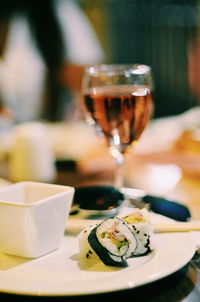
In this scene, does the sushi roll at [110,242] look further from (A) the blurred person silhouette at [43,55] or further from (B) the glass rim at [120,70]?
(A) the blurred person silhouette at [43,55]

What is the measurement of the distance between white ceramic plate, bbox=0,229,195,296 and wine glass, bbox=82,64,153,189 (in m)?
0.32

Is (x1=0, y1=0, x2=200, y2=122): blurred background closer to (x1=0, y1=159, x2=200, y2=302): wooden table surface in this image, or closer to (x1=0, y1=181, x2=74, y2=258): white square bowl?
(x1=0, y1=181, x2=74, y2=258): white square bowl

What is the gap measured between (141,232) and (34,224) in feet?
0.48

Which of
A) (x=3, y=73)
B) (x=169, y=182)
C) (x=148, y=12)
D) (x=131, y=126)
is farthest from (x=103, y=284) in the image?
(x=148, y=12)

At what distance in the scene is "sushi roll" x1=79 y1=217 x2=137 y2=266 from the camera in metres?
0.61

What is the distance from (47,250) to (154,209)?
260 mm

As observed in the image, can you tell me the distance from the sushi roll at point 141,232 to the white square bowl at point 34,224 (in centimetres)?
10

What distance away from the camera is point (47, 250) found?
670mm

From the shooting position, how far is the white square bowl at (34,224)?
63 centimetres

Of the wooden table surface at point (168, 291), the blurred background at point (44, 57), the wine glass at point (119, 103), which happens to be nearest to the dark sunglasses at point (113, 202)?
the wine glass at point (119, 103)

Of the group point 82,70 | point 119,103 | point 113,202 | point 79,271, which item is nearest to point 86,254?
point 79,271

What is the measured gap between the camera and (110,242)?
622mm

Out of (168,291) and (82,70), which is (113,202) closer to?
(168,291)

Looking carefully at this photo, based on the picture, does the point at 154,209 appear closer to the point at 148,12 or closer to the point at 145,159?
the point at 145,159
